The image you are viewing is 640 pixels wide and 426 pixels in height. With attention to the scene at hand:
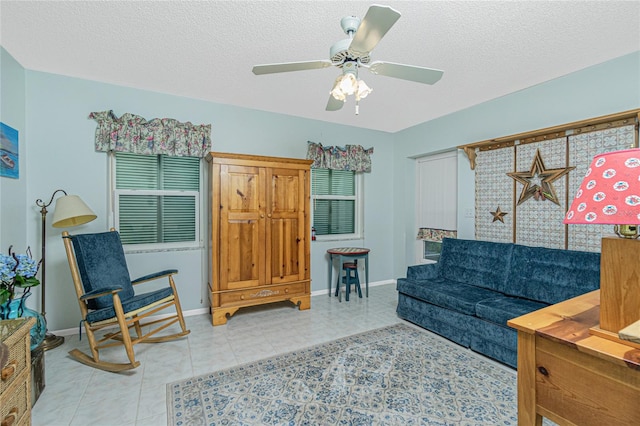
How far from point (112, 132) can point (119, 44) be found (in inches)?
39.8

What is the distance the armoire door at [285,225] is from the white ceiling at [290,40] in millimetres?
1000

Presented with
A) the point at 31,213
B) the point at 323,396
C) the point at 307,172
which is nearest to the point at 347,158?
the point at 307,172

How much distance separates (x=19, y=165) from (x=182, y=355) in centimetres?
226

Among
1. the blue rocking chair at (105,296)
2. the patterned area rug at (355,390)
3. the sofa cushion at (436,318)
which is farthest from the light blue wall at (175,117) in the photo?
the patterned area rug at (355,390)

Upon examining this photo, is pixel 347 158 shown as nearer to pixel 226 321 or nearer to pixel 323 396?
pixel 226 321

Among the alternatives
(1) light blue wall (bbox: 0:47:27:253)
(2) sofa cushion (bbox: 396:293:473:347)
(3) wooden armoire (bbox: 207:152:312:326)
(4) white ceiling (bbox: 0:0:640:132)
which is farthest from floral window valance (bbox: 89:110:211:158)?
(2) sofa cushion (bbox: 396:293:473:347)

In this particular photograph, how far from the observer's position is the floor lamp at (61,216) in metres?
2.56

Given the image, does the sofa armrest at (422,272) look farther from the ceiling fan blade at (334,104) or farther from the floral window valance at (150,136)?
the floral window valance at (150,136)

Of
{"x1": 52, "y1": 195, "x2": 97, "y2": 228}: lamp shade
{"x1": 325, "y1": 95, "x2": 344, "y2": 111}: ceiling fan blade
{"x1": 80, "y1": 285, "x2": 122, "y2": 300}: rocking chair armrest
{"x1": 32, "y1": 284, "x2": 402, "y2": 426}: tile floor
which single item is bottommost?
{"x1": 32, "y1": 284, "x2": 402, "y2": 426}: tile floor

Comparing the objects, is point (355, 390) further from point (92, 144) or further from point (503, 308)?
point (92, 144)

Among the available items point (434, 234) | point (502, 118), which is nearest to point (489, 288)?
point (434, 234)

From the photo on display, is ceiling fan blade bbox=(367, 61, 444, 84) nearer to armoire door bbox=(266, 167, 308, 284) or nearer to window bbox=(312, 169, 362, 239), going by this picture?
armoire door bbox=(266, 167, 308, 284)

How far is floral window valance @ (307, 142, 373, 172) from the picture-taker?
4.17 meters

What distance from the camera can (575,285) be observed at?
7.83 ft
